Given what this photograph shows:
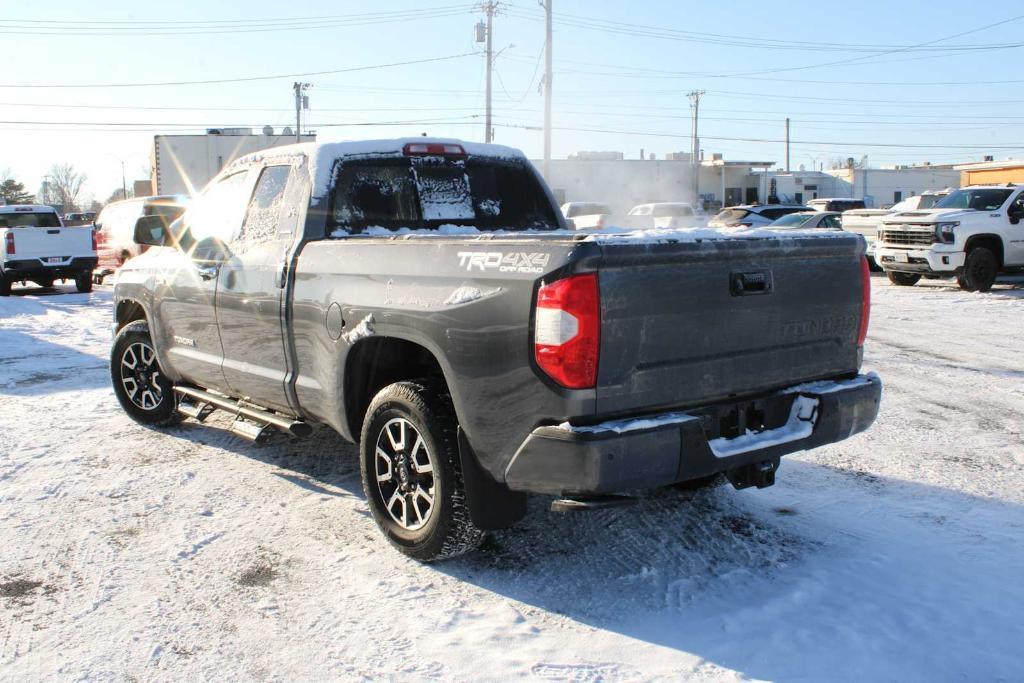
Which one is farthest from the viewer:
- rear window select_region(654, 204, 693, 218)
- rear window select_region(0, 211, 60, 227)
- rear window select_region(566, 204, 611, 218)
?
rear window select_region(654, 204, 693, 218)

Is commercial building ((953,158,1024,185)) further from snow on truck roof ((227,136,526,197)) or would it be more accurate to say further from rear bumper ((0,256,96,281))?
snow on truck roof ((227,136,526,197))

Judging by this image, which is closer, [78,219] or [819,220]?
[819,220]

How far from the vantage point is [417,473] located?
4.13 meters

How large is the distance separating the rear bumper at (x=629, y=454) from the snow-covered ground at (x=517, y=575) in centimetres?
58

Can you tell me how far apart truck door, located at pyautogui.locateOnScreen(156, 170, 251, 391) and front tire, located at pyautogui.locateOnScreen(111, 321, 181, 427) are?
0.49 metres

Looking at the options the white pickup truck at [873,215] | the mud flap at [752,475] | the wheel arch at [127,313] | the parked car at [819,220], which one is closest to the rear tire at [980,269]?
the white pickup truck at [873,215]

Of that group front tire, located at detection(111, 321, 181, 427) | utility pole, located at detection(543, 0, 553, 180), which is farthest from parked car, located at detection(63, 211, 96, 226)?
front tire, located at detection(111, 321, 181, 427)

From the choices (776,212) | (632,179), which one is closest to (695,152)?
(632,179)

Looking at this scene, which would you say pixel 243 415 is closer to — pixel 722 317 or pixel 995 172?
pixel 722 317

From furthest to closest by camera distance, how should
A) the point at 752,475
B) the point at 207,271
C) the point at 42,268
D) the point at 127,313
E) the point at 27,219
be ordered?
1. the point at 27,219
2. the point at 42,268
3. the point at 127,313
4. the point at 207,271
5. the point at 752,475

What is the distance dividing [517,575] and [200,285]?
2.97 meters

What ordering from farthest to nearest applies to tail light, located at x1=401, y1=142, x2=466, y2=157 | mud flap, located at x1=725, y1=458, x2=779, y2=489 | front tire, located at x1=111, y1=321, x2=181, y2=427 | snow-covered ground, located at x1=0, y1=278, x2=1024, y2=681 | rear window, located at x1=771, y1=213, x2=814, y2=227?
rear window, located at x1=771, y1=213, x2=814, y2=227
front tire, located at x1=111, y1=321, x2=181, y2=427
tail light, located at x1=401, y1=142, x2=466, y2=157
mud flap, located at x1=725, y1=458, x2=779, y2=489
snow-covered ground, located at x1=0, y1=278, x2=1024, y2=681

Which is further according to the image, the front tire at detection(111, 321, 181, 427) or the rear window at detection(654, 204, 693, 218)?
the rear window at detection(654, 204, 693, 218)

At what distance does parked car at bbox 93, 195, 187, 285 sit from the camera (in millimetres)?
19781
